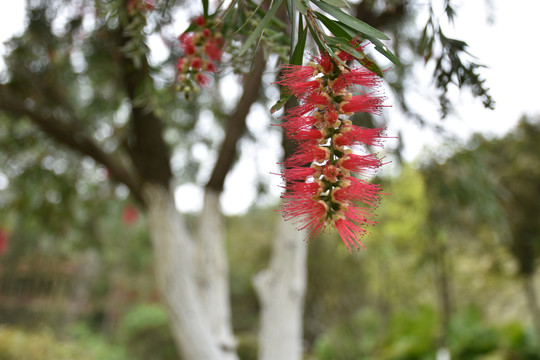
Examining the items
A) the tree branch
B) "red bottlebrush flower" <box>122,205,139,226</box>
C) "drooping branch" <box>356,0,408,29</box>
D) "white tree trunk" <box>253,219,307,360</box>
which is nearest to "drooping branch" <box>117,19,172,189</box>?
the tree branch

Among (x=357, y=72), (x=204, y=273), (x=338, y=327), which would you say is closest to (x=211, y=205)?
(x=204, y=273)

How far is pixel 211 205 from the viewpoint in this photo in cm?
347

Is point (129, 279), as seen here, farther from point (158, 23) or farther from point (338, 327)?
point (158, 23)

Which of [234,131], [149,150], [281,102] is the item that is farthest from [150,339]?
[281,102]

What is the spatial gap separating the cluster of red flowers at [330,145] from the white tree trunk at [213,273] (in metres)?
2.70

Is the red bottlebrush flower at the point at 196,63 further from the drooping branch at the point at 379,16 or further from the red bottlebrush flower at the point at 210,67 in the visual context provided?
the drooping branch at the point at 379,16

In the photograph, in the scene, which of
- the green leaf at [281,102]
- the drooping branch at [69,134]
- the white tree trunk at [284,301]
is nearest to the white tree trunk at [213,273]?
the white tree trunk at [284,301]

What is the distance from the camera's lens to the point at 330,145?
75cm

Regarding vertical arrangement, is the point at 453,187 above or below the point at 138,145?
below

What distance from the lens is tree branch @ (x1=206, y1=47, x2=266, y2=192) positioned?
2.94 meters

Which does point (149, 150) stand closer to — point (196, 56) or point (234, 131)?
point (234, 131)

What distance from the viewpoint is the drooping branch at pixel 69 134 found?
2881mm

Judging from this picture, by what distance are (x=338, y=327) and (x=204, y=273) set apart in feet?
10.6

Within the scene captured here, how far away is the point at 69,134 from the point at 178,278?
137 centimetres
